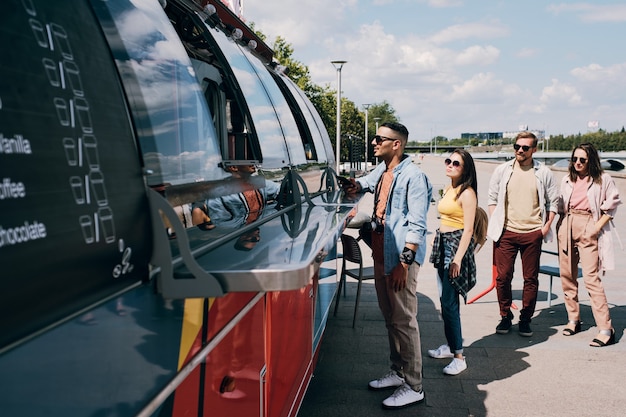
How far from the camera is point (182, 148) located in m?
1.99

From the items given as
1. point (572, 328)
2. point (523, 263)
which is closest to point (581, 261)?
point (523, 263)

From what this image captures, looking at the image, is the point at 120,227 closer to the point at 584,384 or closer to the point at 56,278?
the point at 56,278

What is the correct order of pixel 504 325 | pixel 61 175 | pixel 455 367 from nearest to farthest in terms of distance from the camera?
1. pixel 61 175
2. pixel 455 367
3. pixel 504 325

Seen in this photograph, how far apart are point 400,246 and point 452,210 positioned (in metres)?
1.04

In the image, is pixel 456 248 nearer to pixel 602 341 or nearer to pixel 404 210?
Result: pixel 404 210

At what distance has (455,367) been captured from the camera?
193 inches

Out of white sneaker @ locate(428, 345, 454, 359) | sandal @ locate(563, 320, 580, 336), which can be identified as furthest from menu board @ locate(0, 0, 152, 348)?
sandal @ locate(563, 320, 580, 336)

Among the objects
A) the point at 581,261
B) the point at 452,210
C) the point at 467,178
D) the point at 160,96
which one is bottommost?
the point at 581,261

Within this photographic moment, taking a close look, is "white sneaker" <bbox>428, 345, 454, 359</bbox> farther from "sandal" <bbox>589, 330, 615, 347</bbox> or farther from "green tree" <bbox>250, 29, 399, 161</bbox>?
"green tree" <bbox>250, 29, 399, 161</bbox>

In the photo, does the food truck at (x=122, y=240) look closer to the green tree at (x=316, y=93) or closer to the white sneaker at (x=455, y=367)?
the white sneaker at (x=455, y=367)

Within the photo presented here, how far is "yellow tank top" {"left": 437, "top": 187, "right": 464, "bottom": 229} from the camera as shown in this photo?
196 inches

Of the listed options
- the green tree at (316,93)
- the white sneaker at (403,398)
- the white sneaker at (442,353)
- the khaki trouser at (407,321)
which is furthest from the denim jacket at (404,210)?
the green tree at (316,93)

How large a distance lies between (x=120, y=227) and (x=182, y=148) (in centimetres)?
67

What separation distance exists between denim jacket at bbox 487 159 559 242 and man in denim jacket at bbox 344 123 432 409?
1810 millimetres
